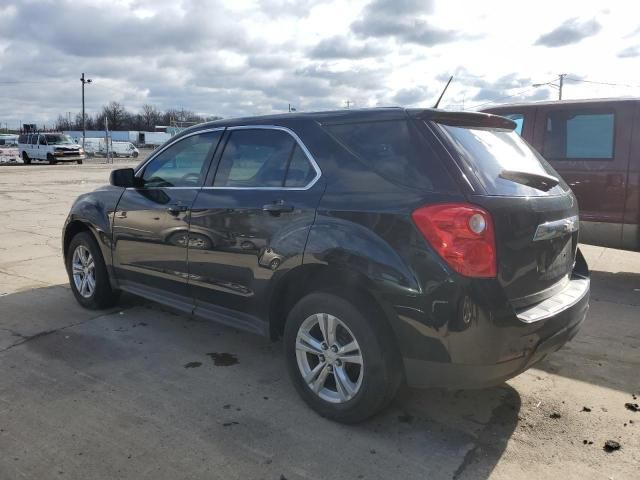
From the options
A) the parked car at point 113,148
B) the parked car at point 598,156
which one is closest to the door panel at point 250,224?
the parked car at point 598,156

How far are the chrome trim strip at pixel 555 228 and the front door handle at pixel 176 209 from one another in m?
2.38

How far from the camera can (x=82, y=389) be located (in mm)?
3518

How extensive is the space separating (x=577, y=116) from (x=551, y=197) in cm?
366

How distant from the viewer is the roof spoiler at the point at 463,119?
9.86 feet

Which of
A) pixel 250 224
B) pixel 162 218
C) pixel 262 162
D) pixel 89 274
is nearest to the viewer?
pixel 250 224

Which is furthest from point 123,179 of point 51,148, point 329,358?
point 51,148

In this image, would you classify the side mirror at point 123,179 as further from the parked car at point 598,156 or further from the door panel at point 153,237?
the parked car at point 598,156

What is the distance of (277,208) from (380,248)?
2.58 ft

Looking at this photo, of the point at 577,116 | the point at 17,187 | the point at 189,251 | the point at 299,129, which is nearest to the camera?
the point at 299,129

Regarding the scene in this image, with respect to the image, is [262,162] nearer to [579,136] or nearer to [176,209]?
[176,209]

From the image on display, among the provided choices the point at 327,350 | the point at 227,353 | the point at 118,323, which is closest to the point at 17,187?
the point at 118,323

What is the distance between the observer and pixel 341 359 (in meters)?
3.05

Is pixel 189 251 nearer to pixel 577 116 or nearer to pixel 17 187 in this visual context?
pixel 577 116

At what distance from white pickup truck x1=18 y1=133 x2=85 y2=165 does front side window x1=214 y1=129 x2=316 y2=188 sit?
3481 centimetres
